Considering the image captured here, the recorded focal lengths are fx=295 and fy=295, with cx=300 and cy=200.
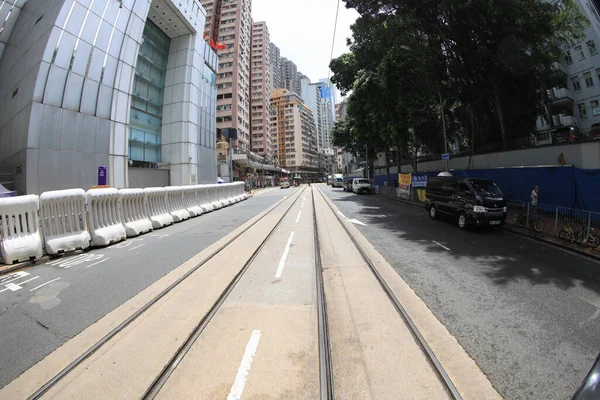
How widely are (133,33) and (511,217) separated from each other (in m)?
26.6

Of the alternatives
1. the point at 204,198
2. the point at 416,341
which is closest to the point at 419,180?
the point at 204,198

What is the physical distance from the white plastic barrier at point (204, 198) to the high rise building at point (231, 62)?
55.3 metres

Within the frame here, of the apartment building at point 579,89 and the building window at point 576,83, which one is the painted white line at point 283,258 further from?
the building window at point 576,83

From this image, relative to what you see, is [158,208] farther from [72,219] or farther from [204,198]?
[204,198]

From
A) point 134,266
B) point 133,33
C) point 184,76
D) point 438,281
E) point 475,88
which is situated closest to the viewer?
point 438,281

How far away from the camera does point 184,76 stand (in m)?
30.5

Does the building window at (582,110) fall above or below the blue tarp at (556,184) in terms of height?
above

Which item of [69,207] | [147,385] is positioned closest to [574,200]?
[147,385]

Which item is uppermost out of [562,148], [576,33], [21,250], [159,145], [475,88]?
[576,33]

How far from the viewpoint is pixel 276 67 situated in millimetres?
174125

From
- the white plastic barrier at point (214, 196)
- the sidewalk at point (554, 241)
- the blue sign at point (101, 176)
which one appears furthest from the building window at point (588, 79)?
the blue sign at point (101, 176)

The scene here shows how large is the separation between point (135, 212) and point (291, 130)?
4838 inches

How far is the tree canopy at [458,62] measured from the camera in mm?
15594

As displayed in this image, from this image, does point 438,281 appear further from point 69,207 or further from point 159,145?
point 159,145
